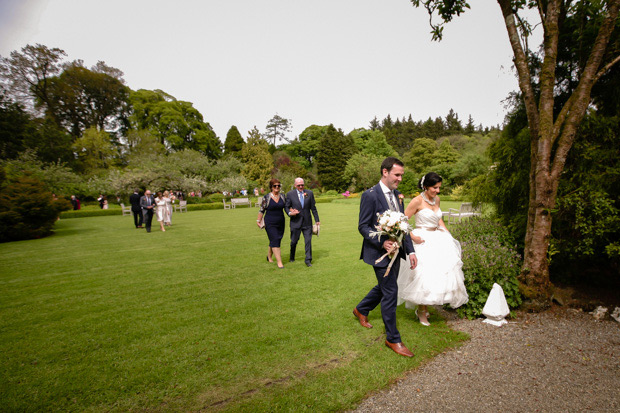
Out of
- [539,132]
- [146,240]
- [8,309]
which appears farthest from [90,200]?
[539,132]

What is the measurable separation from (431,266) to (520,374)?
5.04ft

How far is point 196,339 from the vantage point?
4117 mm

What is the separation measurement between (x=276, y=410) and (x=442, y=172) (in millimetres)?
51298

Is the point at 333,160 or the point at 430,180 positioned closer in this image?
the point at 430,180

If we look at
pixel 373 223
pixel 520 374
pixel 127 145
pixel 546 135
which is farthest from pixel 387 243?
pixel 127 145

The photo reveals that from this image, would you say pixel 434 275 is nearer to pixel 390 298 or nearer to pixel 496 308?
pixel 390 298

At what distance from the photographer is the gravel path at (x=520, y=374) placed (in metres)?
2.78

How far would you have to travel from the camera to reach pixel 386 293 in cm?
363

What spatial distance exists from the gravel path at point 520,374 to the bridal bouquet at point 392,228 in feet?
4.20

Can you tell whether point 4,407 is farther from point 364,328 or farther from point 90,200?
point 90,200

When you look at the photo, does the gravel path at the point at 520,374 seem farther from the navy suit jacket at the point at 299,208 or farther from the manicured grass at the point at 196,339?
the navy suit jacket at the point at 299,208

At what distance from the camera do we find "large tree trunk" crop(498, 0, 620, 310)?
4.59 m

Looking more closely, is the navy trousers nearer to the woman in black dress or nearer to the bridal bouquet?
the bridal bouquet

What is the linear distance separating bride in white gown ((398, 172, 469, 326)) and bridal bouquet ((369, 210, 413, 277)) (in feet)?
2.58
